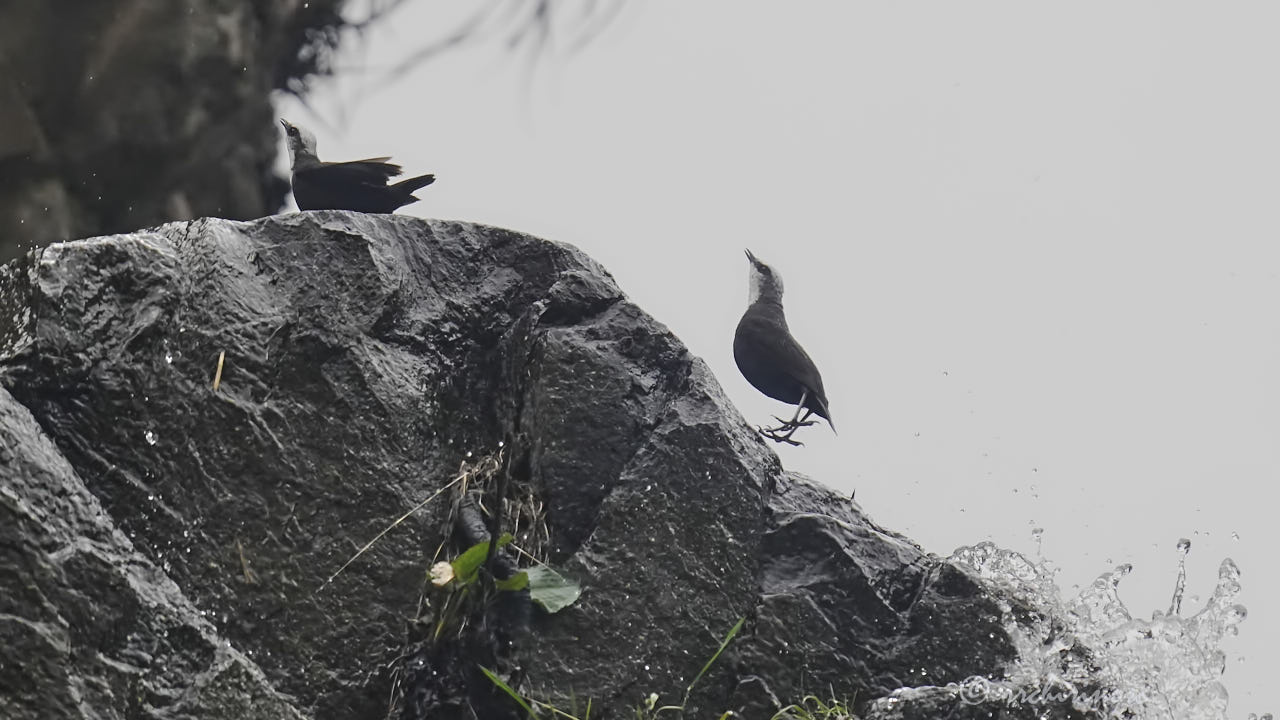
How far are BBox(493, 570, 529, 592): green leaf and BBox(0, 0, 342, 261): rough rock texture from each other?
165 cm

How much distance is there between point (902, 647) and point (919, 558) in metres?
0.39

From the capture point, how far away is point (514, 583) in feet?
10.8

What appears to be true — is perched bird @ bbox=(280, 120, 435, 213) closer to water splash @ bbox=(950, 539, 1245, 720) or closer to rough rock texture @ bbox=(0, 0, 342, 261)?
rough rock texture @ bbox=(0, 0, 342, 261)

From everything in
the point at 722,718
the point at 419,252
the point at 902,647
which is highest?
the point at 419,252

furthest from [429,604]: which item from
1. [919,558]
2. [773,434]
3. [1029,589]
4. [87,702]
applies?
[773,434]

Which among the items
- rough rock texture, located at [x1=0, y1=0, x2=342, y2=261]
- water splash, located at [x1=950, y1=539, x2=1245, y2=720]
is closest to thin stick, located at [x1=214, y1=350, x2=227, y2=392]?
rough rock texture, located at [x1=0, y1=0, x2=342, y2=261]


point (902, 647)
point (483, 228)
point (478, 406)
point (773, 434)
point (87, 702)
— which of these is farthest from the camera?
point (773, 434)

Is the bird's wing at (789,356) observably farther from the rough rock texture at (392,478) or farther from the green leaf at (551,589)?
the green leaf at (551,589)

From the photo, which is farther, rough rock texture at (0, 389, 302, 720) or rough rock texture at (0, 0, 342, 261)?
rough rock texture at (0, 0, 342, 261)

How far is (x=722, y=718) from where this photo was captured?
3244mm

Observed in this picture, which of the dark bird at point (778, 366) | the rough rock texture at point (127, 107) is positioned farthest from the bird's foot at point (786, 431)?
the rough rock texture at point (127, 107)

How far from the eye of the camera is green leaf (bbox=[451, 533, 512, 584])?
321cm

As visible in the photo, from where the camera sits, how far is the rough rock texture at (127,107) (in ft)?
10.2

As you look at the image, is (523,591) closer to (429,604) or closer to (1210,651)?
(429,604)
